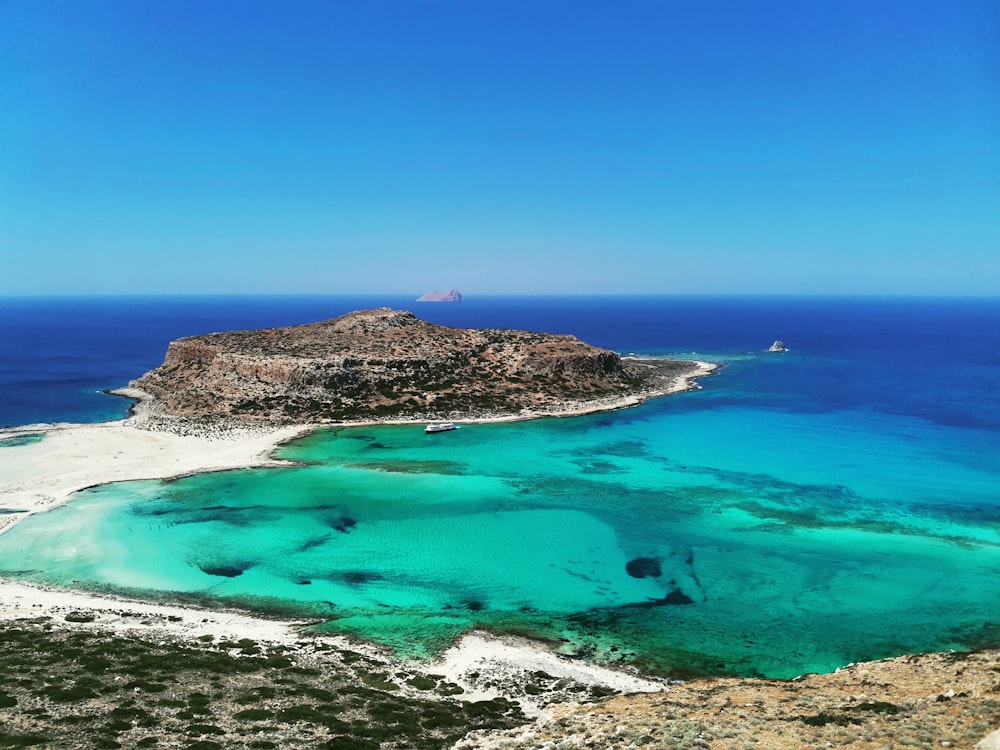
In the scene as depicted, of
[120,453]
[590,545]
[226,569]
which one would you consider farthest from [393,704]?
[120,453]

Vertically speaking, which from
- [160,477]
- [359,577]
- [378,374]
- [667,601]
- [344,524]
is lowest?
[359,577]

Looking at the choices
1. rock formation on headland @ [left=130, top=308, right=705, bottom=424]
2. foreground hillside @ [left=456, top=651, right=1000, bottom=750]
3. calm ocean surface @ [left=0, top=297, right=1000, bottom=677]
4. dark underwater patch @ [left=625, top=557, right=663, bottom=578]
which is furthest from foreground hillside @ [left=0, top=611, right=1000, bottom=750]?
rock formation on headland @ [left=130, top=308, right=705, bottom=424]

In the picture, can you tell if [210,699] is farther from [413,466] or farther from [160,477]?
[160,477]

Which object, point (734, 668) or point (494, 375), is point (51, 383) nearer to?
point (494, 375)

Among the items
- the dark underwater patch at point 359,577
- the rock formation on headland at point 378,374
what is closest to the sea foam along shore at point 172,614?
the dark underwater patch at point 359,577

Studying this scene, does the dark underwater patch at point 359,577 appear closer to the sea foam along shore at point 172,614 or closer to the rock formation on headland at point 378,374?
the sea foam along shore at point 172,614

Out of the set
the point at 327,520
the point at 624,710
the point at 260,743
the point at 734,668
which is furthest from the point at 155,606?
the point at 734,668

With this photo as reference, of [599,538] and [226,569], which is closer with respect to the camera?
[226,569]

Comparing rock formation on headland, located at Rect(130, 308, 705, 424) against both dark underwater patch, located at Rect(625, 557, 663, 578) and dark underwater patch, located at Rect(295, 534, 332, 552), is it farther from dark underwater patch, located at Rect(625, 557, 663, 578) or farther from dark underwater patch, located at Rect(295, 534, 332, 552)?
dark underwater patch, located at Rect(625, 557, 663, 578)
